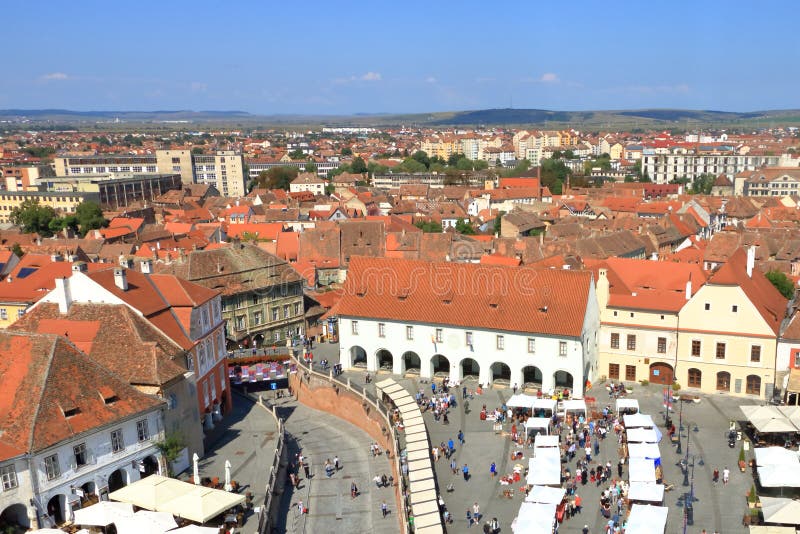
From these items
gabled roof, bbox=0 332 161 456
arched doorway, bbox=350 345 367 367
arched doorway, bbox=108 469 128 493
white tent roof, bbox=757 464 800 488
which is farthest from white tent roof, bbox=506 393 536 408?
arched doorway, bbox=108 469 128 493

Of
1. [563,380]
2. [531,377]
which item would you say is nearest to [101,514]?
[531,377]

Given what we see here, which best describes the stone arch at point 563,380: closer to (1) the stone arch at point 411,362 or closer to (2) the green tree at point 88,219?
(1) the stone arch at point 411,362

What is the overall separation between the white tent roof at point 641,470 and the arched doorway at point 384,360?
2365 centimetres

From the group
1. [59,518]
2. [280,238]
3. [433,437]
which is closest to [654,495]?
[433,437]

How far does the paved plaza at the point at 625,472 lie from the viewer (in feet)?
122

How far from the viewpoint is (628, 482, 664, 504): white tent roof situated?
36.7m

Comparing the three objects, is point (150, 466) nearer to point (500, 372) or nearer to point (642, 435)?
point (500, 372)

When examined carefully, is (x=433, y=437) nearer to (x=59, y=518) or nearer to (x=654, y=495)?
(x=654, y=495)

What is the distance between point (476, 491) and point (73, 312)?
26528 millimetres

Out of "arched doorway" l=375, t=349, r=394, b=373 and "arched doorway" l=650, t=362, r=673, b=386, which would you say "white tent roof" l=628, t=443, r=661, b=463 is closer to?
"arched doorway" l=650, t=362, r=673, b=386

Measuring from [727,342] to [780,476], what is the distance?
1554 cm

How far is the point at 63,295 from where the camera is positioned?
4600 centimetres

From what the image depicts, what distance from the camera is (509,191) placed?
17388 cm

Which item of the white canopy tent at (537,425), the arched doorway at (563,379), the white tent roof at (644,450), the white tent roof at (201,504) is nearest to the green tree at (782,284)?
the arched doorway at (563,379)
